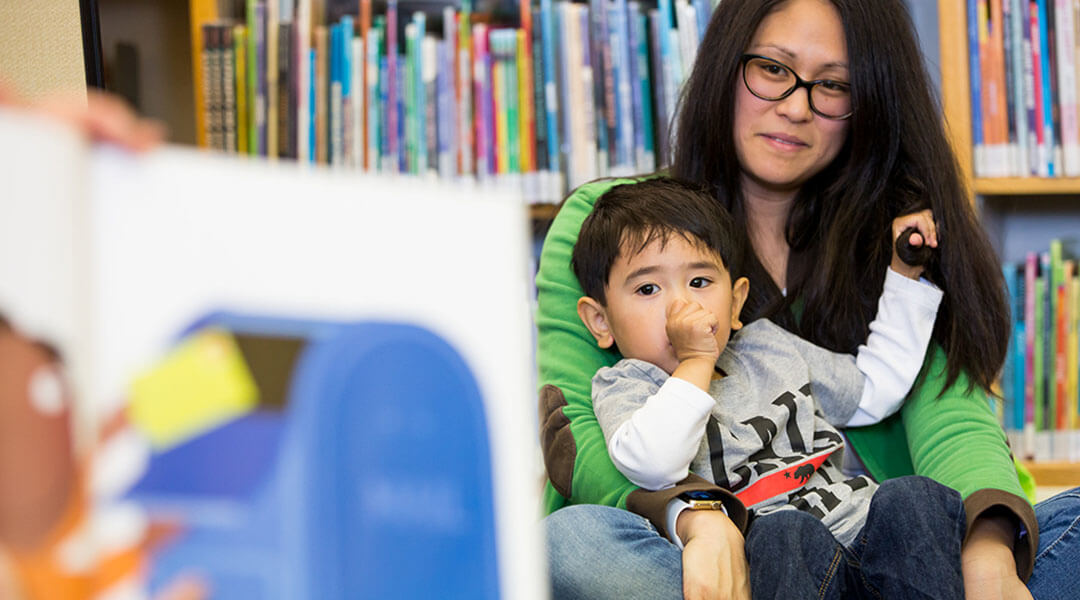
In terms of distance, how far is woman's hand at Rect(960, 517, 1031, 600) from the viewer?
1008 millimetres

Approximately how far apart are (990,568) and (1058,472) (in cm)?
118

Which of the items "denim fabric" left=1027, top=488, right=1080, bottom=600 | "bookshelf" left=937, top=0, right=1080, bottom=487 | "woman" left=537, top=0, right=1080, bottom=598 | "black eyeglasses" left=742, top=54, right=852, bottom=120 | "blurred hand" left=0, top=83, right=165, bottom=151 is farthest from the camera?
"bookshelf" left=937, top=0, right=1080, bottom=487

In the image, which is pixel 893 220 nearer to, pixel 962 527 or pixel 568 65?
pixel 962 527

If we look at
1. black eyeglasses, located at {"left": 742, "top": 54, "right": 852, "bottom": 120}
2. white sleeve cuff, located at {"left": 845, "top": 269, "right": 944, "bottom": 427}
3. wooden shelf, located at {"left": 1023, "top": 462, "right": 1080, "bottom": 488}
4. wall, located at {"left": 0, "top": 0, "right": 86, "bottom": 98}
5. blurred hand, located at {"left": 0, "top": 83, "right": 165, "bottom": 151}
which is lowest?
wooden shelf, located at {"left": 1023, "top": 462, "right": 1080, "bottom": 488}

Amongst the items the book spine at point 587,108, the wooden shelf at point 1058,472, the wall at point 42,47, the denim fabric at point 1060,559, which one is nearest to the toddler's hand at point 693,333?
the denim fabric at point 1060,559

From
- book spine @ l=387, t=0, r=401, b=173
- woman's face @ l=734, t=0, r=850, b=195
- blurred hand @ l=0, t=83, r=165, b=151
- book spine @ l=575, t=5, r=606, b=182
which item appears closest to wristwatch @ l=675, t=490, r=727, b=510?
woman's face @ l=734, t=0, r=850, b=195

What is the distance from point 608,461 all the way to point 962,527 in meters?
0.36

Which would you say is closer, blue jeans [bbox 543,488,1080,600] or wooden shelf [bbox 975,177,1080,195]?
blue jeans [bbox 543,488,1080,600]

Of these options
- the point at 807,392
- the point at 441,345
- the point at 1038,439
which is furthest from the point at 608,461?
the point at 1038,439

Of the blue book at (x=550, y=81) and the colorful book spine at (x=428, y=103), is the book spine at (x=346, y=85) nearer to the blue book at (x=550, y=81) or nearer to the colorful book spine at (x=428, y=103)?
the colorful book spine at (x=428, y=103)

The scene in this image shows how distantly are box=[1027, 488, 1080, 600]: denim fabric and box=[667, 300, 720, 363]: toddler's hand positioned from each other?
39 centimetres

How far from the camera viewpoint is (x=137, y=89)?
1705mm

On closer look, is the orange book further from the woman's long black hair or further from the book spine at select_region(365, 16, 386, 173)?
the woman's long black hair

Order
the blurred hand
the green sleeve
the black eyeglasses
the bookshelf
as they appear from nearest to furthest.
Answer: the blurred hand < the green sleeve < the black eyeglasses < the bookshelf
